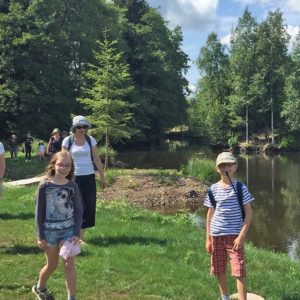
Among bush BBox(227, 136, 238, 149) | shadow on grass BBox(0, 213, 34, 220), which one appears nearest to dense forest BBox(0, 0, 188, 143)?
bush BBox(227, 136, 238, 149)

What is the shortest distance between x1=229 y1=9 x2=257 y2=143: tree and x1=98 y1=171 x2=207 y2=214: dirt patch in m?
38.8

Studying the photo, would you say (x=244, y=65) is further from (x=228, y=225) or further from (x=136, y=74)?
(x=228, y=225)

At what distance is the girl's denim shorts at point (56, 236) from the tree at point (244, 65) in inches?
2126

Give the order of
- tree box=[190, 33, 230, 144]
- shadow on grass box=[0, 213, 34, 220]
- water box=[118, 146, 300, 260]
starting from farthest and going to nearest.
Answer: tree box=[190, 33, 230, 144], water box=[118, 146, 300, 260], shadow on grass box=[0, 213, 34, 220]

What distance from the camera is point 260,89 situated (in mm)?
56750

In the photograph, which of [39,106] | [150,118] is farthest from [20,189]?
[150,118]

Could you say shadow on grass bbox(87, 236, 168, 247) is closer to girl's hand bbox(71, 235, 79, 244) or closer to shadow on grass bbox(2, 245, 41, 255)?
shadow on grass bbox(2, 245, 41, 255)

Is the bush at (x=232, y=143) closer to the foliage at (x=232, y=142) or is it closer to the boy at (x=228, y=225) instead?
the foliage at (x=232, y=142)

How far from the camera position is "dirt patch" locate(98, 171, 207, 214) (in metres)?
17.9

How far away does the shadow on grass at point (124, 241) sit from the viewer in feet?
27.6

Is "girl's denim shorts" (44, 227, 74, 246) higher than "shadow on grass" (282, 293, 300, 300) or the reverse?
higher

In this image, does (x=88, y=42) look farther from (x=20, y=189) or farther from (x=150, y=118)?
(x=20, y=189)

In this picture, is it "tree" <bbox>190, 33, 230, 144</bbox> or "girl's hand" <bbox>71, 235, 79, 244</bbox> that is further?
"tree" <bbox>190, 33, 230, 144</bbox>

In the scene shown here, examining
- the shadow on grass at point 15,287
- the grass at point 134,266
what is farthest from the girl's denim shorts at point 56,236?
the shadow on grass at point 15,287
